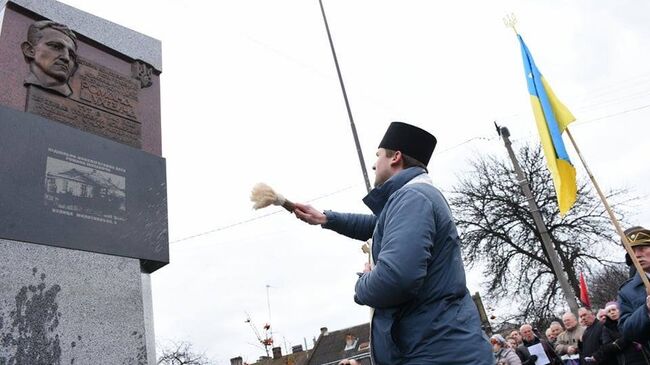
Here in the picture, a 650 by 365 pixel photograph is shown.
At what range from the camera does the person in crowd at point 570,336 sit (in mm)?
Answer: 7398

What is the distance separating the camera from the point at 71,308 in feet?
10.5

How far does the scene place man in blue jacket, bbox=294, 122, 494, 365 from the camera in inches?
78.4

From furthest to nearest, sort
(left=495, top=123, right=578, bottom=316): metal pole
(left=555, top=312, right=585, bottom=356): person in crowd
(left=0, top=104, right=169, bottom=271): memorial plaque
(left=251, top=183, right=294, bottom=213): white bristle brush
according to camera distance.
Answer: (left=495, top=123, right=578, bottom=316): metal pole
(left=555, top=312, right=585, bottom=356): person in crowd
(left=0, top=104, right=169, bottom=271): memorial plaque
(left=251, top=183, right=294, bottom=213): white bristle brush

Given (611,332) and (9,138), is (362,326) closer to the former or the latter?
(611,332)

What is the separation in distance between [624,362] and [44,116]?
5.67m

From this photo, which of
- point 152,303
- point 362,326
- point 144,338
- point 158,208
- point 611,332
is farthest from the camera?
point 362,326

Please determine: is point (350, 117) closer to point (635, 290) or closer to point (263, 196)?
→ point (635, 290)

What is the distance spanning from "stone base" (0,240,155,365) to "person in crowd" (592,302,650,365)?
14.6ft

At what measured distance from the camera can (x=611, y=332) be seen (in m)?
5.68

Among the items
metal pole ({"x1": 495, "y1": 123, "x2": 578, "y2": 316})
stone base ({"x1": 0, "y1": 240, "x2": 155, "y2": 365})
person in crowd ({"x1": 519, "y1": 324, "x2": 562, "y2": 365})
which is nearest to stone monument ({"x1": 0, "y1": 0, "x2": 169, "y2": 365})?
stone base ({"x1": 0, "y1": 240, "x2": 155, "y2": 365})

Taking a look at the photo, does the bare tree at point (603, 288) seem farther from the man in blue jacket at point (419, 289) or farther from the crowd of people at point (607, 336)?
the man in blue jacket at point (419, 289)

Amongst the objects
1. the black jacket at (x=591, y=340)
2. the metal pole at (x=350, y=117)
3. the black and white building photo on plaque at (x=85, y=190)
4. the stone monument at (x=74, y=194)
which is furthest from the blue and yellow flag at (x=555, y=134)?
the metal pole at (x=350, y=117)

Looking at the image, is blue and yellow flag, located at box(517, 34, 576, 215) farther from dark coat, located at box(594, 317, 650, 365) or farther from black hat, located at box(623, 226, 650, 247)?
dark coat, located at box(594, 317, 650, 365)

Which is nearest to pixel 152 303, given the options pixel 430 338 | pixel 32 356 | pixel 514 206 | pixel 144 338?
pixel 144 338
